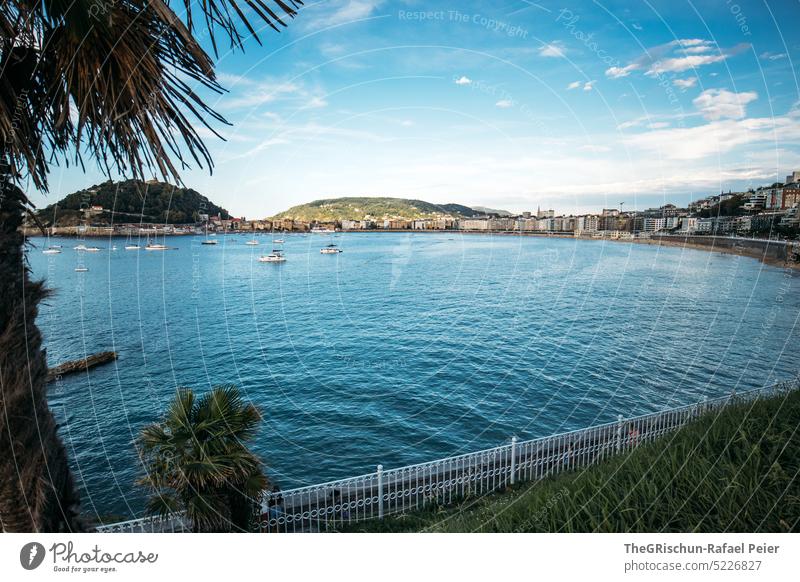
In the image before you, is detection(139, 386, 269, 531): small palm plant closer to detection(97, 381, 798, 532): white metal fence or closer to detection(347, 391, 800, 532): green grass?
detection(97, 381, 798, 532): white metal fence

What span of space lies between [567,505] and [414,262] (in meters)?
66.8

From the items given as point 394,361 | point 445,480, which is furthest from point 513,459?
point 394,361

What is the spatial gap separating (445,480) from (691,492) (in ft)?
16.1

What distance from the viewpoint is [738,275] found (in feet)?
165

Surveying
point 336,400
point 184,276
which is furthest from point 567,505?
point 184,276

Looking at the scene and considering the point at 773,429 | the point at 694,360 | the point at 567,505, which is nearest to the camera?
the point at 567,505

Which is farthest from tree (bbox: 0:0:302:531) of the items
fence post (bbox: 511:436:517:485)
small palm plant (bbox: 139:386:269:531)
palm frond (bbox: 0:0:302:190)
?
fence post (bbox: 511:436:517:485)

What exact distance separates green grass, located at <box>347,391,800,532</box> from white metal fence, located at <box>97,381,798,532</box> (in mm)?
2975

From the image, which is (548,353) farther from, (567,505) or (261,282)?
(261,282)

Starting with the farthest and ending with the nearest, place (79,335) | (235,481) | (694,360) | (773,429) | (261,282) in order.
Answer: (261,282), (79,335), (694,360), (235,481), (773,429)

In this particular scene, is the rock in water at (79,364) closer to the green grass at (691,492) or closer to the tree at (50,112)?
the tree at (50,112)

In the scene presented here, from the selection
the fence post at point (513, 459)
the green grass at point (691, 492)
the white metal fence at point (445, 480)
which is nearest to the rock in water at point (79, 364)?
the white metal fence at point (445, 480)

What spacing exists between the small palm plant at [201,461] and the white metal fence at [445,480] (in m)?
1.73

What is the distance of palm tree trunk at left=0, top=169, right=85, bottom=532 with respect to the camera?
2.26 m
